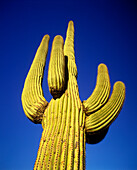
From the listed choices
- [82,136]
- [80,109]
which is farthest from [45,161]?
[80,109]

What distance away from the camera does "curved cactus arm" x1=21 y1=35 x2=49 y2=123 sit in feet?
11.3

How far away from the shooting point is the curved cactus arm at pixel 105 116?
10.4ft

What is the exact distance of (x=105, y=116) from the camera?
10.8ft

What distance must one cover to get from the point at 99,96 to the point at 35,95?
1419 millimetres

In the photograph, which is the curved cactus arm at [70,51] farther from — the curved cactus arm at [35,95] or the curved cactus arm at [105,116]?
the curved cactus arm at [105,116]

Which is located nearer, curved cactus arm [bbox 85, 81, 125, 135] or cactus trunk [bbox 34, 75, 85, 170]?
cactus trunk [bbox 34, 75, 85, 170]

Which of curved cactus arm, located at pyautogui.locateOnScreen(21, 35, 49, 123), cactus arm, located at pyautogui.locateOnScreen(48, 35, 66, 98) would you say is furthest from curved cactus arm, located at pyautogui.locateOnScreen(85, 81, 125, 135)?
curved cactus arm, located at pyautogui.locateOnScreen(21, 35, 49, 123)

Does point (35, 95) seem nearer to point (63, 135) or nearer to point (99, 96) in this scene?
point (63, 135)

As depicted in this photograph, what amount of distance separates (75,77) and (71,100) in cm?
85

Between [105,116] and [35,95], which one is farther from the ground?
[35,95]

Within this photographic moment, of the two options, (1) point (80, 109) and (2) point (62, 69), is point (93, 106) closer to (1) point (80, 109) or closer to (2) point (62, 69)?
(1) point (80, 109)

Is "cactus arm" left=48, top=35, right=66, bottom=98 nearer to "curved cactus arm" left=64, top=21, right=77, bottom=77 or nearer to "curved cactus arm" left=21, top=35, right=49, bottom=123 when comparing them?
"curved cactus arm" left=21, top=35, right=49, bottom=123

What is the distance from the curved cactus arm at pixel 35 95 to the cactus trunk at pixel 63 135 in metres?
0.18

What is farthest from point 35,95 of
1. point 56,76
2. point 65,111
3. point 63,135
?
point 63,135
